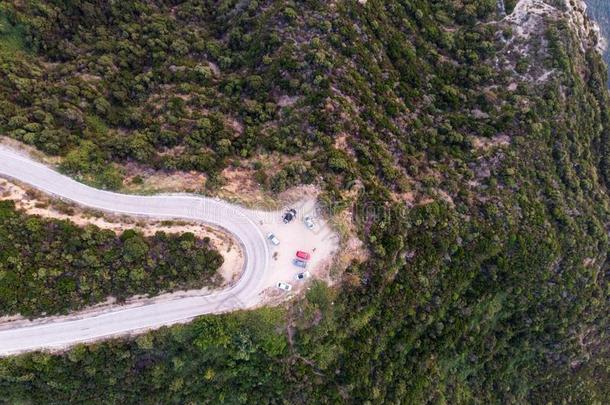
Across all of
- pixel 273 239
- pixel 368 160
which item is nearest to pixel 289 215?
pixel 273 239

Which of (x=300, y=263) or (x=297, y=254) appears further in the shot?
(x=300, y=263)

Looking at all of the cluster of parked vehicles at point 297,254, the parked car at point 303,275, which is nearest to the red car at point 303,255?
the cluster of parked vehicles at point 297,254

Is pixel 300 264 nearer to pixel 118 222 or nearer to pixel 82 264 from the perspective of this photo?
pixel 118 222

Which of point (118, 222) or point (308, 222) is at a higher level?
point (118, 222)

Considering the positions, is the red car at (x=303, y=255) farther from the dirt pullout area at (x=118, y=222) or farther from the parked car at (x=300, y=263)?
the dirt pullout area at (x=118, y=222)

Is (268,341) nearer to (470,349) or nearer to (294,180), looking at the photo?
(294,180)

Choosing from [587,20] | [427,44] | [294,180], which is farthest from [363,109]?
[587,20]
